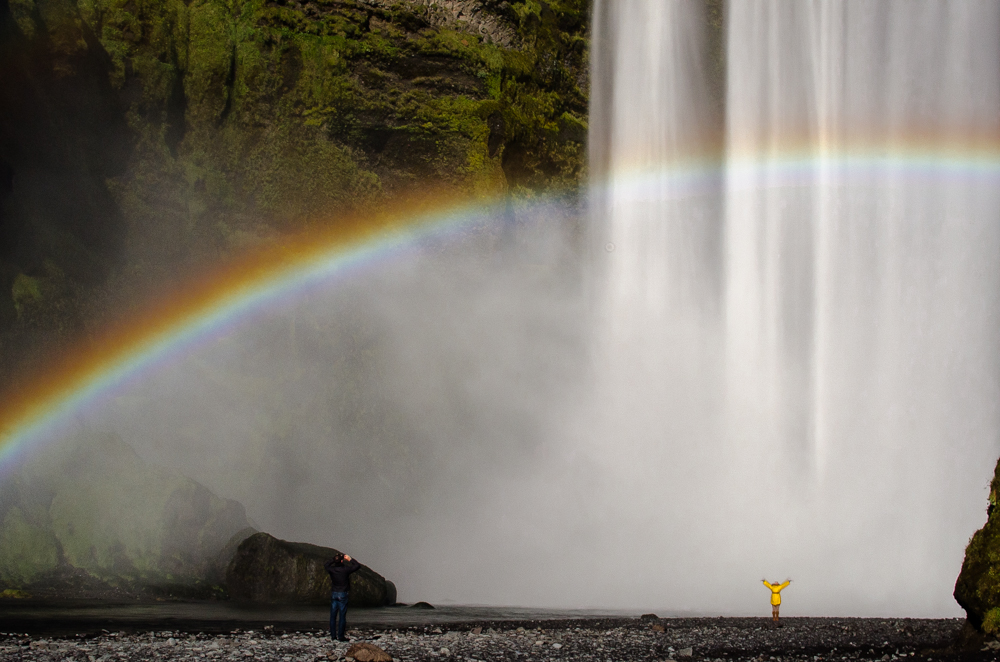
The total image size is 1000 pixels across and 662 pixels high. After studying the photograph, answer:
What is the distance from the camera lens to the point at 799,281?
32.1 m

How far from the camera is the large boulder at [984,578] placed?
10172 millimetres

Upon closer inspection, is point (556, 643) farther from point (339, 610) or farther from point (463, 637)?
point (339, 610)

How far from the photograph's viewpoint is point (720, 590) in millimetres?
23953

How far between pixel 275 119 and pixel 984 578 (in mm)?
26266

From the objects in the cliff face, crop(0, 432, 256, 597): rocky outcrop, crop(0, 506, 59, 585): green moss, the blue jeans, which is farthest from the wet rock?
the cliff face

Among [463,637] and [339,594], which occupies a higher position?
[339,594]

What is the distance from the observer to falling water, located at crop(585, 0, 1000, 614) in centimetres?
2881

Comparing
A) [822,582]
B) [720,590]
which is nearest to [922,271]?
[822,582]

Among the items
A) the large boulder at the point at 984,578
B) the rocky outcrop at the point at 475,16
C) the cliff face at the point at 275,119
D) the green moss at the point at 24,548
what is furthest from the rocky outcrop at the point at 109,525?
the rocky outcrop at the point at 475,16

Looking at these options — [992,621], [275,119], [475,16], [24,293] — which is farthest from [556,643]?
[475,16]

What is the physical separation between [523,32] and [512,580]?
18.8m

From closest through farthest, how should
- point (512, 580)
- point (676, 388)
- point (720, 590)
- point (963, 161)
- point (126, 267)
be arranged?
point (720, 590)
point (512, 580)
point (126, 267)
point (963, 161)
point (676, 388)

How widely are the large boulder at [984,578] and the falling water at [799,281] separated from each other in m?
15.3

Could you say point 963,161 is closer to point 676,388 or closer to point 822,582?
point 676,388
